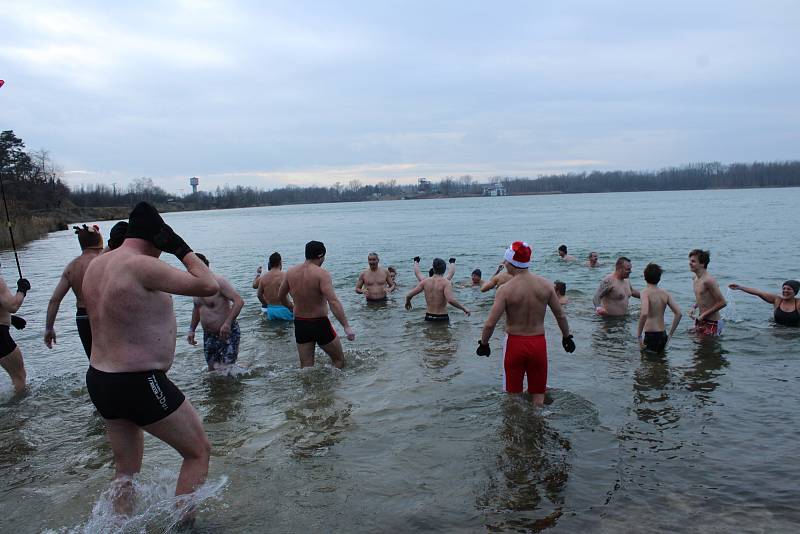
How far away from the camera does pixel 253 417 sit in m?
6.23

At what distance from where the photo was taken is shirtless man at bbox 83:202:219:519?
10.7 feet

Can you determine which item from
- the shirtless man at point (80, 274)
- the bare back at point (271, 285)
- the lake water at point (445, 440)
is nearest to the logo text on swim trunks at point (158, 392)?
the lake water at point (445, 440)

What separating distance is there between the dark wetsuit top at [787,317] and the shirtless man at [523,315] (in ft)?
21.7

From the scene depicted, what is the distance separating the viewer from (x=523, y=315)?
18.7 ft

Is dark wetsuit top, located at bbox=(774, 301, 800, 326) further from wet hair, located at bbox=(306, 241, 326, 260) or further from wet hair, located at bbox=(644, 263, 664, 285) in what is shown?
wet hair, located at bbox=(306, 241, 326, 260)

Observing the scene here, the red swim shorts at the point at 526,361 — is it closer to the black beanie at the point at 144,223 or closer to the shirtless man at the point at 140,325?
the shirtless man at the point at 140,325

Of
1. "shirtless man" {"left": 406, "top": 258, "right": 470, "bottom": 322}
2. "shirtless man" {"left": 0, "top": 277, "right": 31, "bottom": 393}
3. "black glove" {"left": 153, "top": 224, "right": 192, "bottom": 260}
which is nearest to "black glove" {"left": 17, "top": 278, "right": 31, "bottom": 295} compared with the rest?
"shirtless man" {"left": 0, "top": 277, "right": 31, "bottom": 393}

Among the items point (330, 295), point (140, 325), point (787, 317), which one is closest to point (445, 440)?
point (330, 295)

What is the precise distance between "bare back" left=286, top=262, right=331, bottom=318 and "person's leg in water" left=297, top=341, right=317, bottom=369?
0.45m

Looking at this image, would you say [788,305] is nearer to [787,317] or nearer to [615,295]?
[787,317]

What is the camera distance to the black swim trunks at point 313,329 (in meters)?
6.86

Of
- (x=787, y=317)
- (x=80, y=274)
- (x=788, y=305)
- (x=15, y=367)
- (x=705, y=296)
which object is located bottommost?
(x=787, y=317)

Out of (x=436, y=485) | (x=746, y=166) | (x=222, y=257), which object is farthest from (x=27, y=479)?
(x=746, y=166)

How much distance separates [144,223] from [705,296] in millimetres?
8489
